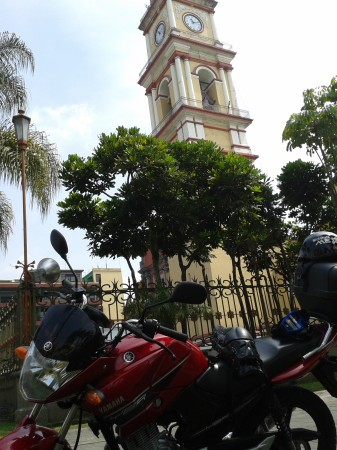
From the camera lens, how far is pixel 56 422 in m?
5.63

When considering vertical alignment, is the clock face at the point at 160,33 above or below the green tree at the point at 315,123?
above

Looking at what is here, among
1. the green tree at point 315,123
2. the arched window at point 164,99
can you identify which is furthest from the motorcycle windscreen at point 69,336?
the arched window at point 164,99

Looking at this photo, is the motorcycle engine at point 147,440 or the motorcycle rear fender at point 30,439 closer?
the motorcycle rear fender at point 30,439

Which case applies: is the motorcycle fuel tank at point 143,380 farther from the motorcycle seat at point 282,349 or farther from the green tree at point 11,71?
the green tree at point 11,71

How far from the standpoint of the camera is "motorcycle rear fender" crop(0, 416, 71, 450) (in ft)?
5.92

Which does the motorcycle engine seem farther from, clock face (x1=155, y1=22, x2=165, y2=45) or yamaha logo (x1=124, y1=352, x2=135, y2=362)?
clock face (x1=155, y1=22, x2=165, y2=45)

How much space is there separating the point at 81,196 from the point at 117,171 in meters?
1.48

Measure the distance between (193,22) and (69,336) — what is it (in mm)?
31577

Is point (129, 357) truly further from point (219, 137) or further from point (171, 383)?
point (219, 137)

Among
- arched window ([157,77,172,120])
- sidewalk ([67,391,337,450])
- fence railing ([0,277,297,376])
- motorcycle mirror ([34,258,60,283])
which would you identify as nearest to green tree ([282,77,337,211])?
fence railing ([0,277,297,376])

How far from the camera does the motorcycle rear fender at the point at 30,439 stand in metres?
1.80

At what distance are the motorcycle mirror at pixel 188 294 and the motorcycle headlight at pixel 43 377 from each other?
57cm

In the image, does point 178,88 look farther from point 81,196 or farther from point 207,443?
point 207,443

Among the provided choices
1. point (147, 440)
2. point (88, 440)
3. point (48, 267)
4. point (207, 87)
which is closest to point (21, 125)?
point (88, 440)
